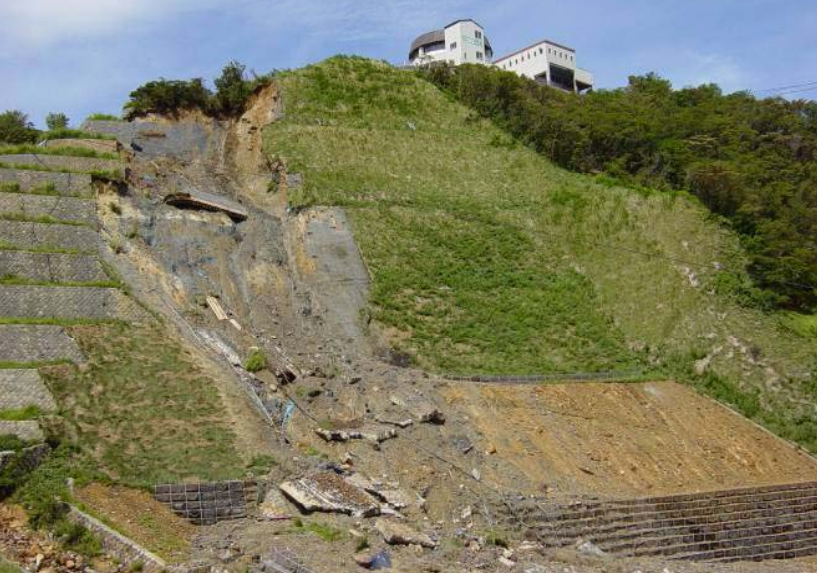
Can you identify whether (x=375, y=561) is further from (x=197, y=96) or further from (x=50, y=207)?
(x=197, y=96)

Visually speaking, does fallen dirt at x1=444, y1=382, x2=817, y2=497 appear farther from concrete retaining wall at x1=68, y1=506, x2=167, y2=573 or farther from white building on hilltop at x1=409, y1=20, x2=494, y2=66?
white building on hilltop at x1=409, y1=20, x2=494, y2=66

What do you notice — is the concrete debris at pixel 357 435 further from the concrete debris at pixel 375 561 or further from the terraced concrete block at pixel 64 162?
the terraced concrete block at pixel 64 162

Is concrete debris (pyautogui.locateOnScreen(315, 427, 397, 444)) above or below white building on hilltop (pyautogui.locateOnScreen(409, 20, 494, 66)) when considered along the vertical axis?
below

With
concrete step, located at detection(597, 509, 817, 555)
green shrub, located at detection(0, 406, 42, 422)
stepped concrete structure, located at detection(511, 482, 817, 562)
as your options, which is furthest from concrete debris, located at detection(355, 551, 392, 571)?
green shrub, located at detection(0, 406, 42, 422)

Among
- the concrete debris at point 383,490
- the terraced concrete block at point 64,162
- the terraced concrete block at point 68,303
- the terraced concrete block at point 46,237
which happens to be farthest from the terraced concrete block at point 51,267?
the concrete debris at point 383,490

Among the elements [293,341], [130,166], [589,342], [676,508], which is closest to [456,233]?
[589,342]

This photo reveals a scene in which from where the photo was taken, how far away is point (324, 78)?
42.2 m

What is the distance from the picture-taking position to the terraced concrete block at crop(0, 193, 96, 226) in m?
25.9

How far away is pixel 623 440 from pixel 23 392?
15.5 meters

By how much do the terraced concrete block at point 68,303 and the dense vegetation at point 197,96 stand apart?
1694 cm

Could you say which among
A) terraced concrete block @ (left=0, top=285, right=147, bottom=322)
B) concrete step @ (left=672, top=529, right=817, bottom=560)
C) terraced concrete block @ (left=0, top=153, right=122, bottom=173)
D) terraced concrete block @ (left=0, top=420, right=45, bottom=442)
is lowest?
concrete step @ (left=672, top=529, right=817, bottom=560)

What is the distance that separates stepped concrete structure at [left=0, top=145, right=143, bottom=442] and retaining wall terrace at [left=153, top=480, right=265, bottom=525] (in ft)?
10.2

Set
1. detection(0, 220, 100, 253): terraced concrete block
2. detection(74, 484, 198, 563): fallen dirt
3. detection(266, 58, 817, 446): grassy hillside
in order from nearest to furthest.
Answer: detection(74, 484, 198, 563): fallen dirt < detection(0, 220, 100, 253): terraced concrete block < detection(266, 58, 817, 446): grassy hillside

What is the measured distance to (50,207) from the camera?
1034 inches
